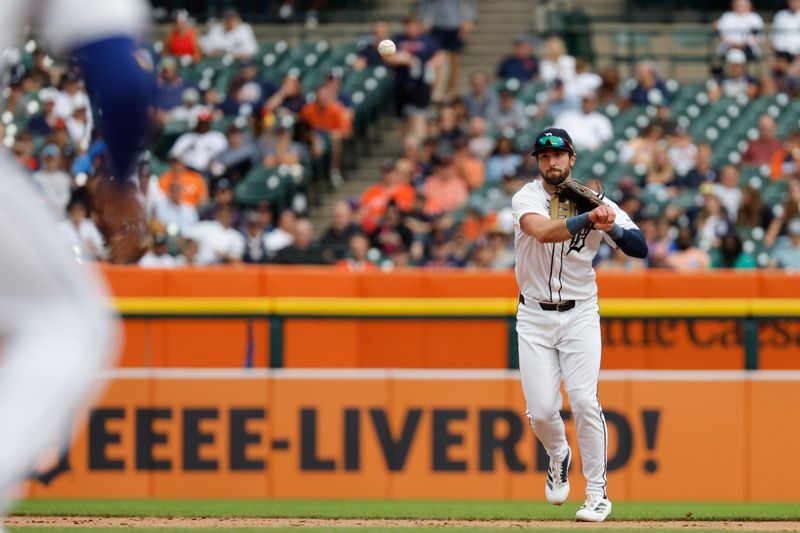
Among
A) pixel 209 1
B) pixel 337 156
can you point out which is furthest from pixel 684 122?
pixel 209 1

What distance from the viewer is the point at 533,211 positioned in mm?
7328

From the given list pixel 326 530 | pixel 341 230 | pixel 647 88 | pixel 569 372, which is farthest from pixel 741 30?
pixel 326 530

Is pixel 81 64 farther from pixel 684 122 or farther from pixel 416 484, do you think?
pixel 684 122

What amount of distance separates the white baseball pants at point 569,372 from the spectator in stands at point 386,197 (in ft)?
19.8

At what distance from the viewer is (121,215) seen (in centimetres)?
316

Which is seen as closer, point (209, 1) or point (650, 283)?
point (650, 283)

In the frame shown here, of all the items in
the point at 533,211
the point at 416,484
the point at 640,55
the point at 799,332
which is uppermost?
the point at 640,55

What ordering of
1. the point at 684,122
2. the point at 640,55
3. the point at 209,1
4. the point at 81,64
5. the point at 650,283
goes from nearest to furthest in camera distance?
the point at 81,64
the point at 650,283
the point at 684,122
the point at 640,55
the point at 209,1

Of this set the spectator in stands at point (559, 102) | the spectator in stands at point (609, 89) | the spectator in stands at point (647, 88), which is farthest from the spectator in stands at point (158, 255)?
the spectator in stands at point (647, 88)

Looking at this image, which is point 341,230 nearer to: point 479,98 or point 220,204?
point 220,204

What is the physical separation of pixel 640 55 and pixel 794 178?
3464mm

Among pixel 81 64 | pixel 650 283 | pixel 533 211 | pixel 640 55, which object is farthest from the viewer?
pixel 640 55

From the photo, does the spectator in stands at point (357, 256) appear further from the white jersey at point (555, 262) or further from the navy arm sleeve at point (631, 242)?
the navy arm sleeve at point (631, 242)

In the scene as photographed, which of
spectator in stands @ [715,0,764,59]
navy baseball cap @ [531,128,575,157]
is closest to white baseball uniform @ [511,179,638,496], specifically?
navy baseball cap @ [531,128,575,157]
